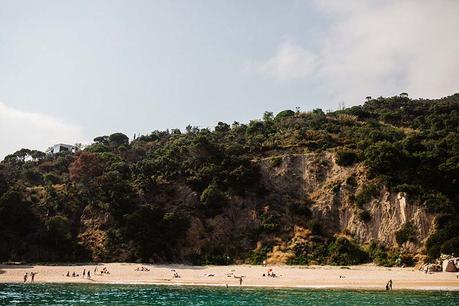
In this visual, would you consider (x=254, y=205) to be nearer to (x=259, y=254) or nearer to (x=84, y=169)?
(x=259, y=254)

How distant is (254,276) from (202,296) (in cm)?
1384

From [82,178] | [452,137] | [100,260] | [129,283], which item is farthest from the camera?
[82,178]

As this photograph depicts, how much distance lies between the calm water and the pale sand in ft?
13.3

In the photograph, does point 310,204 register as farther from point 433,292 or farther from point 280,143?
point 433,292

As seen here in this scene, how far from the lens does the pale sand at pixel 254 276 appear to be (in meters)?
41.9

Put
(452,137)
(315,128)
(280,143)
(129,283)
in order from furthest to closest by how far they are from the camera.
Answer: (315,128)
(280,143)
(452,137)
(129,283)

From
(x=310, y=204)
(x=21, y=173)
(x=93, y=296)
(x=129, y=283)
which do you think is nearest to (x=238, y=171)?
(x=310, y=204)

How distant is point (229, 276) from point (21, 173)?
5768 cm

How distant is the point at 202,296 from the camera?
3638 cm

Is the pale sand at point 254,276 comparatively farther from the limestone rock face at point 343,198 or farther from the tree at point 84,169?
the tree at point 84,169

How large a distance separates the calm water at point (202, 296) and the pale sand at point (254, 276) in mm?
4055

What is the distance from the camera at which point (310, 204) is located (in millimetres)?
67375

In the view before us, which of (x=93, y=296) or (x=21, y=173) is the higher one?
(x=21, y=173)

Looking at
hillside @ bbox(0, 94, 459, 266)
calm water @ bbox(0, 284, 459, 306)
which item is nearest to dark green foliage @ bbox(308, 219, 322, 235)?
hillside @ bbox(0, 94, 459, 266)
